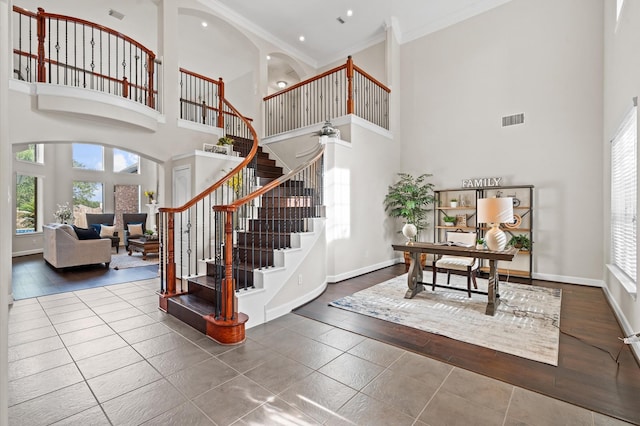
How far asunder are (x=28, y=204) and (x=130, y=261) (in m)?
4.53

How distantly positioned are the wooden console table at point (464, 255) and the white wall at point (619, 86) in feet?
3.68

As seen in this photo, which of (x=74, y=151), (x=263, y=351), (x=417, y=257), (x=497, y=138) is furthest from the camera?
(x=74, y=151)

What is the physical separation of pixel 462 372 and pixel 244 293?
213cm

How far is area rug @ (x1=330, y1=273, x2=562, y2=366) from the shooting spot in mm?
2816

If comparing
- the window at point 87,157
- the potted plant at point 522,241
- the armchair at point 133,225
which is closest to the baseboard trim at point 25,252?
the armchair at point 133,225

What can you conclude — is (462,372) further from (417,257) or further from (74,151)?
(74,151)

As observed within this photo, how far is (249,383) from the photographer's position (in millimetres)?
2201

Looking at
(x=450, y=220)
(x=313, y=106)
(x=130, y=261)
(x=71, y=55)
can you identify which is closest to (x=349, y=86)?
(x=313, y=106)

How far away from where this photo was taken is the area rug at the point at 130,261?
695cm

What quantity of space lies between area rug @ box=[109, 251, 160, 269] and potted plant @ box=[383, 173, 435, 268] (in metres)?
5.72

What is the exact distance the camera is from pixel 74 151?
33.6 feet

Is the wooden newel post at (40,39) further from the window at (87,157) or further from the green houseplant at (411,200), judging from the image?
the window at (87,157)

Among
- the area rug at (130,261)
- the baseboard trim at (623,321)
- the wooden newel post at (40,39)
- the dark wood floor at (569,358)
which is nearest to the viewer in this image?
the dark wood floor at (569,358)

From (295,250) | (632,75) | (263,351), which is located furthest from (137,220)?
(632,75)
